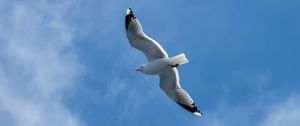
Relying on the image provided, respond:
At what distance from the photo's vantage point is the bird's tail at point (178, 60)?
125 feet

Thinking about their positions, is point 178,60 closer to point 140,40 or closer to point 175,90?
point 140,40

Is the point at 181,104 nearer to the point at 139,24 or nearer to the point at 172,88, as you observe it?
the point at 172,88

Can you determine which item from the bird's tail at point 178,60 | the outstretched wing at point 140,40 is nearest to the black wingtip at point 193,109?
the bird's tail at point 178,60

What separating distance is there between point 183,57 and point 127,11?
308 centimetres

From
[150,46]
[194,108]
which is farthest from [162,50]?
[194,108]

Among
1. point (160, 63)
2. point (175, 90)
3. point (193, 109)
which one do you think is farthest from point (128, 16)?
point (193, 109)

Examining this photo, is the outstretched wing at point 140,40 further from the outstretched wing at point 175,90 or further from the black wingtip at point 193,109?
the black wingtip at point 193,109

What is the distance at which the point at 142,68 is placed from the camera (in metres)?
39.4

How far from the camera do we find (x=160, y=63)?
38719mm

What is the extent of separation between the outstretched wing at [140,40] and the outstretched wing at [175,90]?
1093 mm

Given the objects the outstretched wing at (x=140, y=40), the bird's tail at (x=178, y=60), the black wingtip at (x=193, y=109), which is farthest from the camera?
the black wingtip at (x=193, y=109)

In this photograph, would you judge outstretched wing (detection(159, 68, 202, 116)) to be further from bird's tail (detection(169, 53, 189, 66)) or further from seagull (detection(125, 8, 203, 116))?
bird's tail (detection(169, 53, 189, 66))

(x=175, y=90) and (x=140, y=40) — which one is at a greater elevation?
(x=140, y=40)

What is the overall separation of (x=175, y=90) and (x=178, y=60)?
7.64ft
